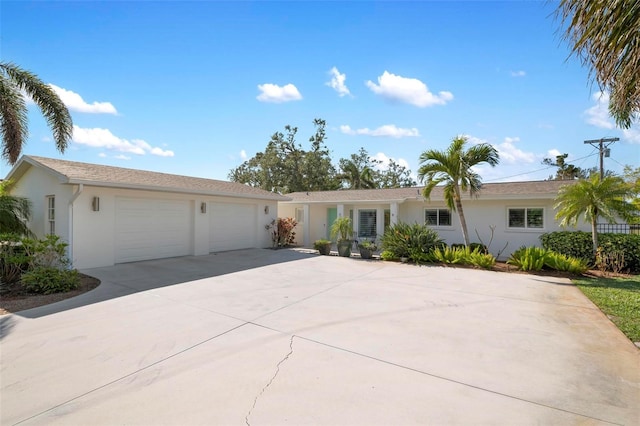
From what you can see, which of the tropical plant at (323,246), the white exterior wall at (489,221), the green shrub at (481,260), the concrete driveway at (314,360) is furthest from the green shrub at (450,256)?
the tropical plant at (323,246)

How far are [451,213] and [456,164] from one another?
4248 millimetres

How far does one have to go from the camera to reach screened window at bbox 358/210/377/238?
16.9 m

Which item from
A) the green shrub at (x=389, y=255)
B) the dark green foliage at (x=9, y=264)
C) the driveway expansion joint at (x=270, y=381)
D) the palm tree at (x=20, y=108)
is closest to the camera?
the driveway expansion joint at (x=270, y=381)

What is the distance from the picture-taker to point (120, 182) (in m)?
9.75

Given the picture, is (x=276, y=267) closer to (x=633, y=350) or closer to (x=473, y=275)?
(x=473, y=275)

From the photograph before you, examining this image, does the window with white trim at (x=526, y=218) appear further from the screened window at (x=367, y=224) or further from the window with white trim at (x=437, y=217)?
the screened window at (x=367, y=224)

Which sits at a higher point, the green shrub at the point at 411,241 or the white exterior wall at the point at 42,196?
the white exterior wall at the point at 42,196

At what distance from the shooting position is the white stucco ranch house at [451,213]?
13.4 metres

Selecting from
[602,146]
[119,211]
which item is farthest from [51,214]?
[602,146]

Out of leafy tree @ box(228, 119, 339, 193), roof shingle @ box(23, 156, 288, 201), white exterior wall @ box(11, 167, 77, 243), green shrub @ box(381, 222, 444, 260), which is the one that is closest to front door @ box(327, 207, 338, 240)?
green shrub @ box(381, 222, 444, 260)

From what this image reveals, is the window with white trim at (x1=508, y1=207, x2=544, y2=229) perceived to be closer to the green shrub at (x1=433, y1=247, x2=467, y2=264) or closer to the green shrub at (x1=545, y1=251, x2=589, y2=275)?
the green shrub at (x1=545, y1=251, x2=589, y2=275)

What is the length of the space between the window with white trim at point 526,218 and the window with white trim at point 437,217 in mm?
2649

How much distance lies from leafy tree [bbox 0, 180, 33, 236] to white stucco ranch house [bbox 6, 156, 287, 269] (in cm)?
29

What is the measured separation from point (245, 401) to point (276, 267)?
7620 millimetres
